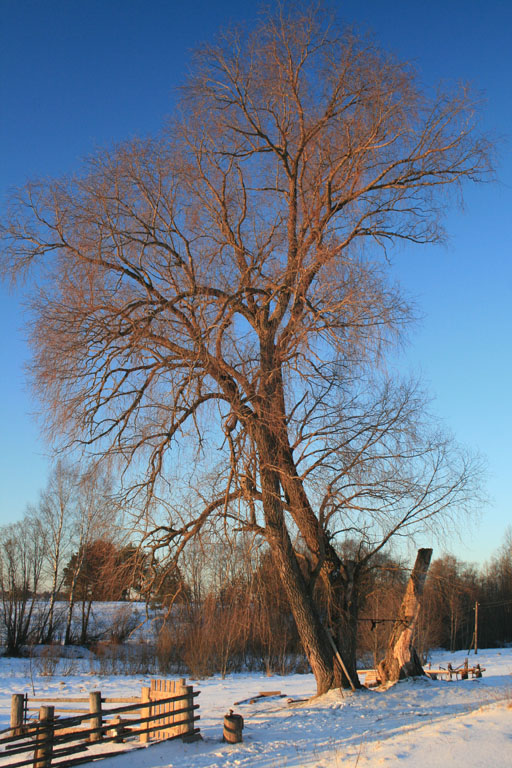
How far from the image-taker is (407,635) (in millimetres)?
12578

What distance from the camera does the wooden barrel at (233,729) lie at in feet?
29.7

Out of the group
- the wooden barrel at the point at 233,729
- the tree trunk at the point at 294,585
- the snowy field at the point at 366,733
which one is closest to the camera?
the snowy field at the point at 366,733

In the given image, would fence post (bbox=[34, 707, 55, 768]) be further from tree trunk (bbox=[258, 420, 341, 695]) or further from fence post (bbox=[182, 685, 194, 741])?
tree trunk (bbox=[258, 420, 341, 695])

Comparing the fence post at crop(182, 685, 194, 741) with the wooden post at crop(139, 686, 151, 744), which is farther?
the wooden post at crop(139, 686, 151, 744)

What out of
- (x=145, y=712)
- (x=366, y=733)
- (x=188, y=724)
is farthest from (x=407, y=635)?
(x=145, y=712)

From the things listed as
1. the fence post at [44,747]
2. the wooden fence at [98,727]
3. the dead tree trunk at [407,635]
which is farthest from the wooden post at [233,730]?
the dead tree trunk at [407,635]

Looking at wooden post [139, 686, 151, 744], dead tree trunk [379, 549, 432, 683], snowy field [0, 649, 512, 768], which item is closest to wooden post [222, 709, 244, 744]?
snowy field [0, 649, 512, 768]

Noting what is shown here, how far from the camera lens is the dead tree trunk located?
12539 mm

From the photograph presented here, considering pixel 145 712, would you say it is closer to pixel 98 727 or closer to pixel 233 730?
pixel 98 727

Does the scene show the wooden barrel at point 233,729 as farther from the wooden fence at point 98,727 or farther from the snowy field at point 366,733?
the wooden fence at point 98,727

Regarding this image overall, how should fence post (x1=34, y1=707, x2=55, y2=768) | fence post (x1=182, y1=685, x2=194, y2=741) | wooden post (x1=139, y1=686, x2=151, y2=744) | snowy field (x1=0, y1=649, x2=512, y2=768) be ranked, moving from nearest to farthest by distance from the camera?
snowy field (x1=0, y1=649, x2=512, y2=768) < fence post (x1=34, y1=707, x2=55, y2=768) < fence post (x1=182, y1=685, x2=194, y2=741) < wooden post (x1=139, y1=686, x2=151, y2=744)

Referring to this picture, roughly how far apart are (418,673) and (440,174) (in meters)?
9.85

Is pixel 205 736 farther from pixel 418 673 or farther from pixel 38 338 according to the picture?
pixel 38 338

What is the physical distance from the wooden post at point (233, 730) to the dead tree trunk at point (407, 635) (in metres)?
4.56
